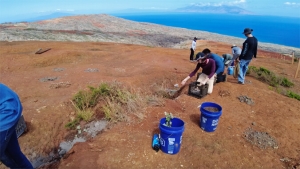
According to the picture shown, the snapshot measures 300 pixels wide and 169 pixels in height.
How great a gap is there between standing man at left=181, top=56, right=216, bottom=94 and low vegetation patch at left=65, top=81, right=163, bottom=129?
118 centimetres

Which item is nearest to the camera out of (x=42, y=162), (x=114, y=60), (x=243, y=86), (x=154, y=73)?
(x=42, y=162)

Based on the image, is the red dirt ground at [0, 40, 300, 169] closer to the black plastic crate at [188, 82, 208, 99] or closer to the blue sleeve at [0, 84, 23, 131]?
the black plastic crate at [188, 82, 208, 99]

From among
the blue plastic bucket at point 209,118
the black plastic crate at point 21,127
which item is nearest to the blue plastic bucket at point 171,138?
the blue plastic bucket at point 209,118

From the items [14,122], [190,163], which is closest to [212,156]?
[190,163]

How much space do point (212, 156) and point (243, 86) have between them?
12.0ft

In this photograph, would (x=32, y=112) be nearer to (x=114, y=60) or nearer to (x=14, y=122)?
(x=14, y=122)

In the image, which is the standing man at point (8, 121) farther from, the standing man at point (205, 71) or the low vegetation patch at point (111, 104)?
the standing man at point (205, 71)

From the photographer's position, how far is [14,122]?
7.86 ft

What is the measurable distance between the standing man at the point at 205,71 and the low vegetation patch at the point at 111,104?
3.88 ft

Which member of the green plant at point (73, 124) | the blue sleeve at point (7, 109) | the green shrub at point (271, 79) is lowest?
the green plant at point (73, 124)

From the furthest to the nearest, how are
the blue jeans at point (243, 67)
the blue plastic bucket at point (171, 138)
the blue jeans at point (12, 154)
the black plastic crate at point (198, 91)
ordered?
the blue jeans at point (243, 67)
the black plastic crate at point (198, 91)
the blue plastic bucket at point (171, 138)
the blue jeans at point (12, 154)

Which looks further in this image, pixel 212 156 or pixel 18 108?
pixel 212 156

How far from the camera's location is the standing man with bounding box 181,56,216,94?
548 cm

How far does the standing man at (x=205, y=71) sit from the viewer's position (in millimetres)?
5484
